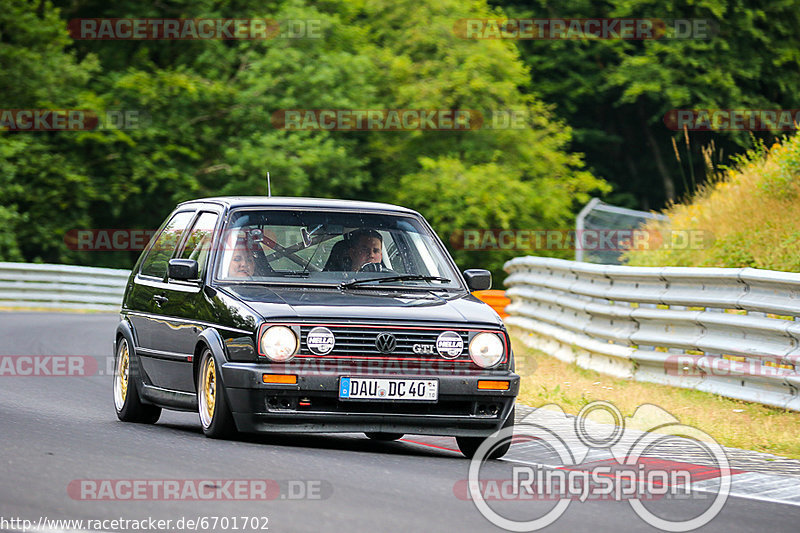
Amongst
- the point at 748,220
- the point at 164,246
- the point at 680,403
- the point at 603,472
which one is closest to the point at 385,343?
the point at 603,472

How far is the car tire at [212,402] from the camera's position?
885cm

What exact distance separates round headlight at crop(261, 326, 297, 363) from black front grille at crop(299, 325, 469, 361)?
7 centimetres

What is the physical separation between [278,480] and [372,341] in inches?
64.0

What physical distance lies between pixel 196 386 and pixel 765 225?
8.82 metres

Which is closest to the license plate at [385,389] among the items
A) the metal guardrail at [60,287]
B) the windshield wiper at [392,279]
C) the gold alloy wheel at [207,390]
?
the gold alloy wheel at [207,390]

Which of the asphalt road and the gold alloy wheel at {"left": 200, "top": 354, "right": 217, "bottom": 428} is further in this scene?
the gold alloy wheel at {"left": 200, "top": 354, "right": 217, "bottom": 428}

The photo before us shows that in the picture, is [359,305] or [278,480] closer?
[278,480]

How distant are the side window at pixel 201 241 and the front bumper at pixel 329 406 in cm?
142

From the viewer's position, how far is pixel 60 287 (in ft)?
103

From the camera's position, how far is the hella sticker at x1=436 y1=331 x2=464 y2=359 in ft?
29.4

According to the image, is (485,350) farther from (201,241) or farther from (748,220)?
(748,220)

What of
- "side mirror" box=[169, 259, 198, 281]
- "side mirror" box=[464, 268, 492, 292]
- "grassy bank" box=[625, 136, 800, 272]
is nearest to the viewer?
"side mirror" box=[169, 259, 198, 281]

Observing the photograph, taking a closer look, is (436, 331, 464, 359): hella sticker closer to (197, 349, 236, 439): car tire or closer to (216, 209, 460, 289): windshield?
(216, 209, 460, 289): windshield

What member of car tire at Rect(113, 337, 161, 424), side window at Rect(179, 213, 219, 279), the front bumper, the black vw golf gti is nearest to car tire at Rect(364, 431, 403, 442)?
the black vw golf gti
